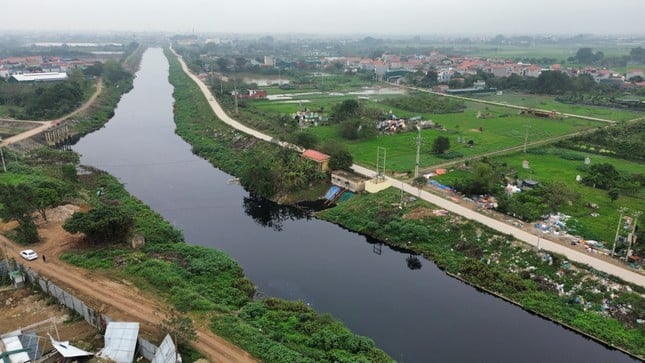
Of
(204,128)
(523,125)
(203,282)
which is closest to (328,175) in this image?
(203,282)

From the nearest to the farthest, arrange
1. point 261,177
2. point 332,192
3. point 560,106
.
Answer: point 332,192, point 261,177, point 560,106

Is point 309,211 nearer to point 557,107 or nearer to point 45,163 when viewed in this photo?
point 45,163

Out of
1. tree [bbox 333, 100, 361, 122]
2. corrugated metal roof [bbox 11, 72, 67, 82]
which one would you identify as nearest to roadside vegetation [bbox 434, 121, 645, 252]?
tree [bbox 333, 100, 361, 122]

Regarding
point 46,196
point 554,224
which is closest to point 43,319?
point 46,196

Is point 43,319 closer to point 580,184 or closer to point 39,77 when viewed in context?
point 580,184

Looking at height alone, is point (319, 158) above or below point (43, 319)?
above

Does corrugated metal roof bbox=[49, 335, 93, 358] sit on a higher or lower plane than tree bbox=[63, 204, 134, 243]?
lower

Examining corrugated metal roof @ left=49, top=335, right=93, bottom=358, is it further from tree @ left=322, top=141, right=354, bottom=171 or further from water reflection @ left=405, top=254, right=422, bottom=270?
tree @ left=322, top=141, right=354, bottom=171

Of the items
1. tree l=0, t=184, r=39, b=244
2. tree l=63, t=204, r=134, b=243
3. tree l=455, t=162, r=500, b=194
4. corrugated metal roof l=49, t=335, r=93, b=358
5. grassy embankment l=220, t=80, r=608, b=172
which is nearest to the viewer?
corrugated metal roof l=49, t=335, r=93, b=358
